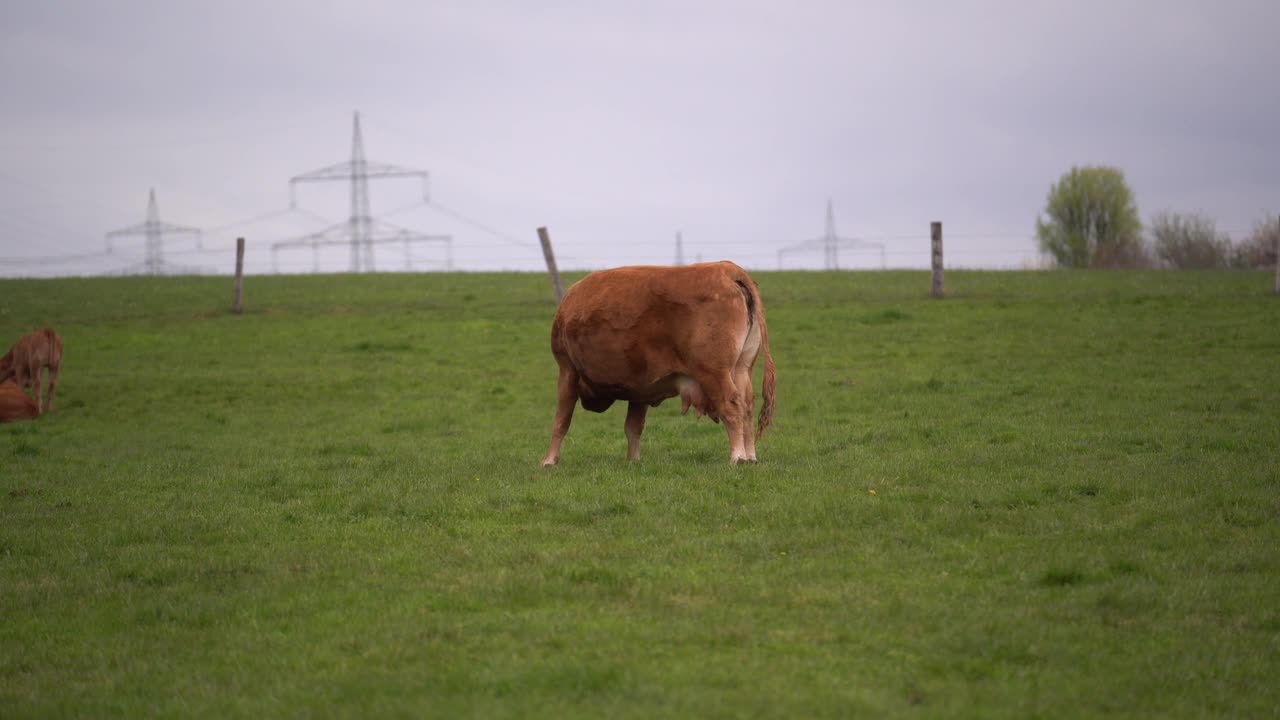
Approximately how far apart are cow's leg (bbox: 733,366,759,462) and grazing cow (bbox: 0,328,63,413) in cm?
1358

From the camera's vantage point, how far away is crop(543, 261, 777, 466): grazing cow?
1127 cm

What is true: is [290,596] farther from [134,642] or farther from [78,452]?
[78,452]

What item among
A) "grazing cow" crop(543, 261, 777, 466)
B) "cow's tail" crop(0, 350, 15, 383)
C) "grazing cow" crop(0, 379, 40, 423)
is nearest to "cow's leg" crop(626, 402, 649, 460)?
"grazing cow" crop(543, 261, 777, 466)

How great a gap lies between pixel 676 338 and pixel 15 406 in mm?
13092

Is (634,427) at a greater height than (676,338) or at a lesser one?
lesser

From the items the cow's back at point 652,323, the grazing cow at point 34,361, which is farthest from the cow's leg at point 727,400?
the grazing cow at point 34,361

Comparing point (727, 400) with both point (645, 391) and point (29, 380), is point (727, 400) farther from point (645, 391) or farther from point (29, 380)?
point (29, 380)

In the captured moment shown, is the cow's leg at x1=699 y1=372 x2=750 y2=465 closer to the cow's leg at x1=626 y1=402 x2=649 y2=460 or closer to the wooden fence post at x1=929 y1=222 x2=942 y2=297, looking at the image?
the cow's leg at x1=626 y1=402 x2=649 y2=460

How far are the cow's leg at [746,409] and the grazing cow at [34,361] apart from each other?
13.6m

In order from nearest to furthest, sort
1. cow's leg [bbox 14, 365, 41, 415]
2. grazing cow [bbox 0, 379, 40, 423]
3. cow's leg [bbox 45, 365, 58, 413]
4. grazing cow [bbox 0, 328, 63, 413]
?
1. grazing cow [bbox 0, 379, 40, 423]
2. cow's leg [bbox 14, 365, 41, 415]
3. grazing cow [bbox 0, 328, 63, 413]
4. cow's leg [bbox 45, 365, 58, 413]

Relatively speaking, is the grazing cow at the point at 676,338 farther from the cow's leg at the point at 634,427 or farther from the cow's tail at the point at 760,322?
the cow's leg at the point at 634,427

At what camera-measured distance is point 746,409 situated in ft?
37.6

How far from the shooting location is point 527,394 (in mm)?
19516

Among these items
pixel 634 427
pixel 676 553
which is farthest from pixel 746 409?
pixel 676 553
